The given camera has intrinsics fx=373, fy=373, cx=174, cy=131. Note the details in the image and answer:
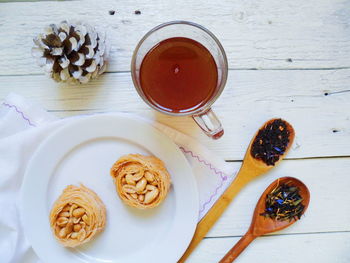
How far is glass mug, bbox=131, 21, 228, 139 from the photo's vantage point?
0.77 m

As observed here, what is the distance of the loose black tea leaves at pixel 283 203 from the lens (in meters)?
0.88

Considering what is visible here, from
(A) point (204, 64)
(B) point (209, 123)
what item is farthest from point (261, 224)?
(A) point (204, 64)

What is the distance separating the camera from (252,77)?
0.90 metres

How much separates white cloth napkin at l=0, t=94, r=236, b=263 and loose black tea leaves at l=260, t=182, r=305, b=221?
0.36 feet

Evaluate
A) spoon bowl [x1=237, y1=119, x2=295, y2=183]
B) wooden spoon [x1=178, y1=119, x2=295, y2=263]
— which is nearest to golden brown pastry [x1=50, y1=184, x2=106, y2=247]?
wooden spoon [x1=178, y1=119, x2=295, y2=263]

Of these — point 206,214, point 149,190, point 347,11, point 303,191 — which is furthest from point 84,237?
point 347,11

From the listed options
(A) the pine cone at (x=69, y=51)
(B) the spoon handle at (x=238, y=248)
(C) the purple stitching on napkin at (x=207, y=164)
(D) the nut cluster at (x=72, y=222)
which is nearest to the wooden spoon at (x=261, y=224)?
(B) the spoon handle at (x=238, y=248)

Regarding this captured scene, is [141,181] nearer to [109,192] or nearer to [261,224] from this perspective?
[109,192]

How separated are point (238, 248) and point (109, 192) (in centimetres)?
33

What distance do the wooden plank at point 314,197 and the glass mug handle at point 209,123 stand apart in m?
0.14

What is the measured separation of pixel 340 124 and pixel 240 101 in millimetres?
258

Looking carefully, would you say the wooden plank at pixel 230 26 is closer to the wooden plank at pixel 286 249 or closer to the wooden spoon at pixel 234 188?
the wooden spoon at pixel 234 188

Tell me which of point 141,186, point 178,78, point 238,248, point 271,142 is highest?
point 178,78

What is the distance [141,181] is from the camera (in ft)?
2.72
